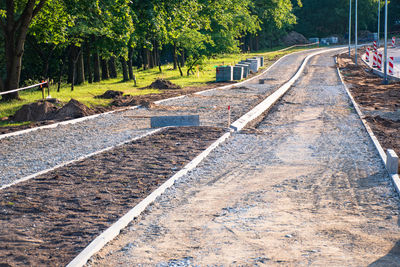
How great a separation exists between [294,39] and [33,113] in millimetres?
86652

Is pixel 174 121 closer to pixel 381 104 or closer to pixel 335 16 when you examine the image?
pixel 381 104

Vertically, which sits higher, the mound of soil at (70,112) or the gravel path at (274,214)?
the mound of soil at (70,112)

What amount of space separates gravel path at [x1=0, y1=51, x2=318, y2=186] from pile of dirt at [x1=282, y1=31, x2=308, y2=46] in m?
77.8

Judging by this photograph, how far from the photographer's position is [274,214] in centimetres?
671

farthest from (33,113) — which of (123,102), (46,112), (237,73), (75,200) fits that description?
(237,73)

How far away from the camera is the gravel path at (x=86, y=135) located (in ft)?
33.2

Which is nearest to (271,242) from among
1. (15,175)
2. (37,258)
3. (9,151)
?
(37,258)

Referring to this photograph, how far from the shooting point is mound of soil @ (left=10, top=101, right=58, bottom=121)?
56.1ft

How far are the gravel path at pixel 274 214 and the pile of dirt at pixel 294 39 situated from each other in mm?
88541

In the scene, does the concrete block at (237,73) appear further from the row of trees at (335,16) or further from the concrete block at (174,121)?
the row of trees at (335,16)

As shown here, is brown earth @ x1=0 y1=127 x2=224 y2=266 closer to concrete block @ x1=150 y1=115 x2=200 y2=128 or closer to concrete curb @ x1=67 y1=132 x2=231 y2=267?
concrete curb @ x1=67 y1=132 x2=231 y2=267

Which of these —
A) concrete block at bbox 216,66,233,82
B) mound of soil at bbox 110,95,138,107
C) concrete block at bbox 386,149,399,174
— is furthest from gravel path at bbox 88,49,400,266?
concrete block at bbox 216,66,233,82

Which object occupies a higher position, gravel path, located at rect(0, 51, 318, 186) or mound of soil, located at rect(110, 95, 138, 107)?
mound of soil, located at rect(110, 95, 138, 107)

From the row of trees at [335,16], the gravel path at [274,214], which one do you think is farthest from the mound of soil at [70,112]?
the row of trees at [335,16]
